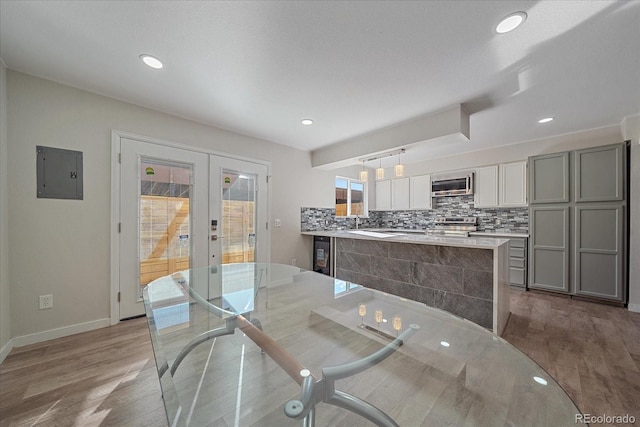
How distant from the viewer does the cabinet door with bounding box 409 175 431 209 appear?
17.3ft

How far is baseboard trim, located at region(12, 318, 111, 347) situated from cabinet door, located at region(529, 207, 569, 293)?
5.65 meters

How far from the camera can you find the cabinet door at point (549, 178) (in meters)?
3.47

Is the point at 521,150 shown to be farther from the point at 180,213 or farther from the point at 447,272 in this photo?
the point at 180,213

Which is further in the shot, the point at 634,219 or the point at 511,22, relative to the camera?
the point at 634,219

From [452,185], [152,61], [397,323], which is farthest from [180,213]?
[452,185]

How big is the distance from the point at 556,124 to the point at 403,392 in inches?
157

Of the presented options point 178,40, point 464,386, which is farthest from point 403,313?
point 178,40

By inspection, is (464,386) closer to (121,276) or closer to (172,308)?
(172,308)

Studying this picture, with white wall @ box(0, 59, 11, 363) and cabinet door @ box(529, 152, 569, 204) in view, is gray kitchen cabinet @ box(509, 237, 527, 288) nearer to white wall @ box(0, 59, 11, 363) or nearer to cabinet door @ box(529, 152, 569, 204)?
cabinet door @ box(529, 152, 569, 204)

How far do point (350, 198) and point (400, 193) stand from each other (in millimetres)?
1208

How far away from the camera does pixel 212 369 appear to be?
167cm

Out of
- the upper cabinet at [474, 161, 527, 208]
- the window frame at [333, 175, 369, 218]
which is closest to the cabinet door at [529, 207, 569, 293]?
the upper cabinet at [474, 161, 527, 208]

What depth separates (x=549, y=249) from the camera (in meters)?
3.57

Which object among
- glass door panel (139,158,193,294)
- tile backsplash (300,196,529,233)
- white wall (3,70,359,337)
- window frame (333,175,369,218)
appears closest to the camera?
white wall (3,70,359,337)
